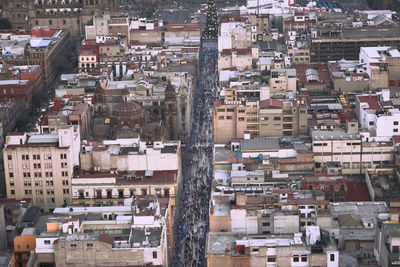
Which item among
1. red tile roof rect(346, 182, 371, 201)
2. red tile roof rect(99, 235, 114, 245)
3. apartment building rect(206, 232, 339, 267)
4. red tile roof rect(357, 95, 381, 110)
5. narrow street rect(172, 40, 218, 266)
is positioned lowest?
narrow street rect(172, 40, 218, 266)

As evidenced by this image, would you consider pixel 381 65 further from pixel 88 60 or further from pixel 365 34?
pixel 88 60

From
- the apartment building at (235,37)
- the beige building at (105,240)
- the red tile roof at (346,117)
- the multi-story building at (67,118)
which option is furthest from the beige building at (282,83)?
the beige building at (105,240)

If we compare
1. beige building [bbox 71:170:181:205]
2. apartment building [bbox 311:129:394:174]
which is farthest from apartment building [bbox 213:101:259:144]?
beige building [bbox 71:170:181:205]

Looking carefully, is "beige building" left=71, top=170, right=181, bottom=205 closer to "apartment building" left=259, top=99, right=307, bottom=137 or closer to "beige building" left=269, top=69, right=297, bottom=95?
"apartment building" left=259, top=99, right=307, bottom=137

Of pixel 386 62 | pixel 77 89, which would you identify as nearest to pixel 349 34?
pixel 386 62

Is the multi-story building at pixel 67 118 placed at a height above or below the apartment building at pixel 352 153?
above

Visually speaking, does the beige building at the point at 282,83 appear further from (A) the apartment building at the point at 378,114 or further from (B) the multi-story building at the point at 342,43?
(B) the multi-story building at the point at 342,43
